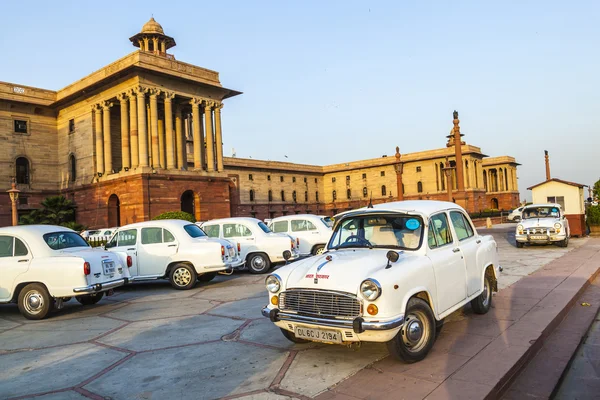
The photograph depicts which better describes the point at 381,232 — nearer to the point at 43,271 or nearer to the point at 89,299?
the point at 43,271

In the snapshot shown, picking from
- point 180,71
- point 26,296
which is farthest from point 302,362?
point 180,71

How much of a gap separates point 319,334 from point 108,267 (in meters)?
5.83

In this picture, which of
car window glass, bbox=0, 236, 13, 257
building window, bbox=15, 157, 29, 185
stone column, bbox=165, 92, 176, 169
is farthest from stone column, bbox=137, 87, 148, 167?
car window glass, bbox=0, 236, 13, 257

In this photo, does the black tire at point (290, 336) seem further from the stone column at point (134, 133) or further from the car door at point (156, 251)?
the stone column at point (134, 133)

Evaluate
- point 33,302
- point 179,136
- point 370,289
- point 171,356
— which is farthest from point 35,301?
point 179,136

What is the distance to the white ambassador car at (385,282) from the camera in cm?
452

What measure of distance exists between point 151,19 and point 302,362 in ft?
165

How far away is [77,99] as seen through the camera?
1567 inches

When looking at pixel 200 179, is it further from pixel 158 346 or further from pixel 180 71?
pixel 158 346

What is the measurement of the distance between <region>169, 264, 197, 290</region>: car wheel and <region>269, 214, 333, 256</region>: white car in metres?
5.05

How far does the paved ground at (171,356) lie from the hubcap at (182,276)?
85.9 inches

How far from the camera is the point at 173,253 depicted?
11.2 meters

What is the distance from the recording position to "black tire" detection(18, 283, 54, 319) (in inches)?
325

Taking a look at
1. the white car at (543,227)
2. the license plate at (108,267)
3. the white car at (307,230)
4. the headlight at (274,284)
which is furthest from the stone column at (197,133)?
the headlight at (274,284)
